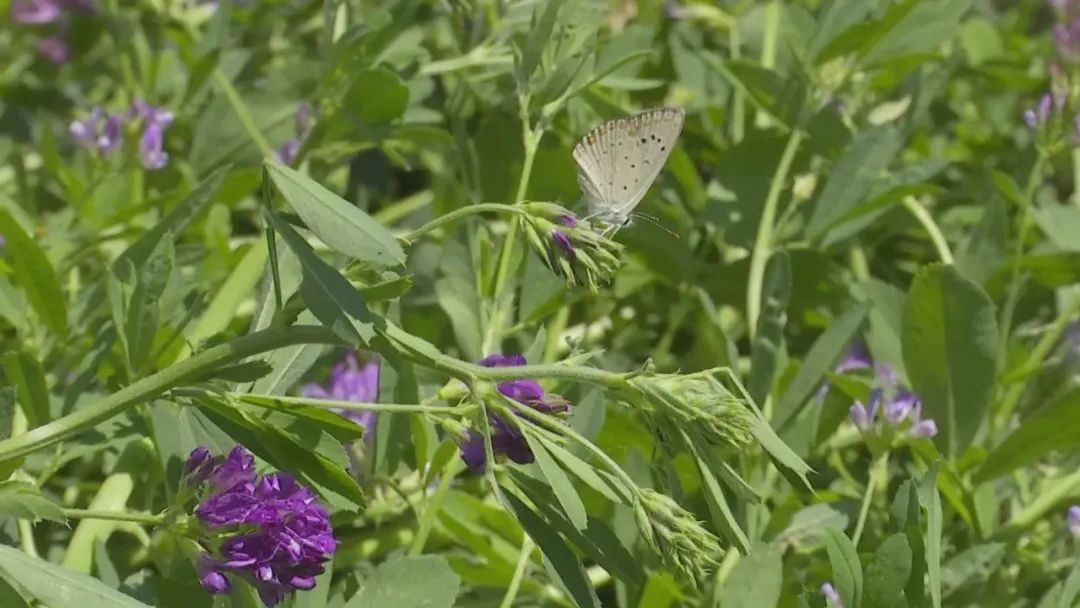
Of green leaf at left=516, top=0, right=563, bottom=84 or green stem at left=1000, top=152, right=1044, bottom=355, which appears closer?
green leaf at left=516, top=0, right=563, bottom=84

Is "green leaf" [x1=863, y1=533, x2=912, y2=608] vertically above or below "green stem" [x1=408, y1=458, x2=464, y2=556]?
above

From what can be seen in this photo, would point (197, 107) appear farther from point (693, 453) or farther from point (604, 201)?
point (693, 453)

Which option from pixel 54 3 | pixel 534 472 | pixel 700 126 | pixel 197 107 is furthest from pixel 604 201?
pixel 54 3

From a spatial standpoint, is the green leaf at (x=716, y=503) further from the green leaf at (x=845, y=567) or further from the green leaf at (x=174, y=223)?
the green leaf at (x=174, y=223)

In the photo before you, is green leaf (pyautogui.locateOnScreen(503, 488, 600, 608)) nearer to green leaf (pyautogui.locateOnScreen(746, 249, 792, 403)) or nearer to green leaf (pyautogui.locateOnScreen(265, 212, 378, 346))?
green leaf (pyautogui.locateOnScreen(265, 212, 378, 346))

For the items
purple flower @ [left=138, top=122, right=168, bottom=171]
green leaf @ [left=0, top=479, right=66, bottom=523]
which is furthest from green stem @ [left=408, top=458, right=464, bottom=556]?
purple flower @ [left=138, top=122, right=168, bottom=171]

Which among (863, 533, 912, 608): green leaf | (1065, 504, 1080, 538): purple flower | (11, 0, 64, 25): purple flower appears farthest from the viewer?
(11, 0, 64, 25): purple flower
